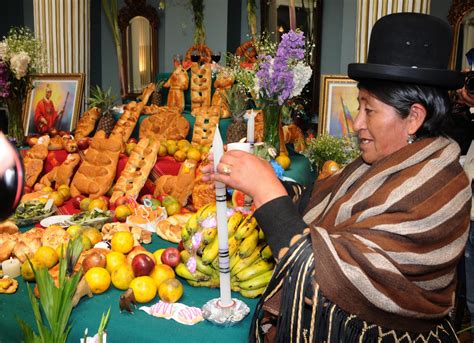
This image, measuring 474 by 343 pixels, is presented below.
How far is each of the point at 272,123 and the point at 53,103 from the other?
95.5 inches

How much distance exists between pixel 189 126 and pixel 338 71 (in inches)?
157

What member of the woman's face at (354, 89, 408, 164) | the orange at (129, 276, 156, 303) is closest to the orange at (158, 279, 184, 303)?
the orange at (129, 276, 156, 303)

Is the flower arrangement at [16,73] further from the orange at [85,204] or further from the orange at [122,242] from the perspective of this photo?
the orange at [122,242]

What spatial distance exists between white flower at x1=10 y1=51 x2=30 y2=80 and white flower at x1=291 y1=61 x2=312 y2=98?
2.22m

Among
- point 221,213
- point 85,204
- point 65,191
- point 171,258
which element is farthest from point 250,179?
point 65,191

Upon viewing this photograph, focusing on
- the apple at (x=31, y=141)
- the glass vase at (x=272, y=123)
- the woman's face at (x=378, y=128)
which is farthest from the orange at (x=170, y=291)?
the apple at (x=31, y=141)

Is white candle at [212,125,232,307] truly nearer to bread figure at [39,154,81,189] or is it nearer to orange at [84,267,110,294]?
orange at [84,267,110,294]

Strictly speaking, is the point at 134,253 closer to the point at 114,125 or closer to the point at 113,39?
the point at 114,125

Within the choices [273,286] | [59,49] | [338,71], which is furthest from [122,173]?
[338,71]

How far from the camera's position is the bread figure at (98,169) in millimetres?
3074

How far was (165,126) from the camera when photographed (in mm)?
3680

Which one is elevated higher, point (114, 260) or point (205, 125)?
point (205, 125)

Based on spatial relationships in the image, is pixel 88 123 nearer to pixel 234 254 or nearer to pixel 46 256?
pixel 46 256

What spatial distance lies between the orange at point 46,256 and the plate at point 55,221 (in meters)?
0.59
